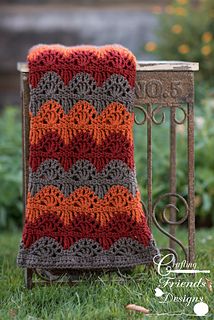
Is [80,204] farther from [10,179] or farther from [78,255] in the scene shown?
[10,179]

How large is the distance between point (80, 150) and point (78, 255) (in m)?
0.41

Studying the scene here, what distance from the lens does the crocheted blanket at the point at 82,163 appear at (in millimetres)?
3121

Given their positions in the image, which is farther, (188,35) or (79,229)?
(188,35)

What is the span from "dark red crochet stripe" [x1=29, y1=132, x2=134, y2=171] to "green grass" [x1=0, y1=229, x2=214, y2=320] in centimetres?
48

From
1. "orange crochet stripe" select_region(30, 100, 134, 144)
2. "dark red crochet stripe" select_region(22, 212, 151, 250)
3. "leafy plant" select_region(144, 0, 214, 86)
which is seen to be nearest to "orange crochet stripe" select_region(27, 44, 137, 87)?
"orange crochet stripe" select_region(30, 100, 134, 144)

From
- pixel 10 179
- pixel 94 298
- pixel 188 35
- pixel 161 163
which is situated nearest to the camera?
pixel 94 298

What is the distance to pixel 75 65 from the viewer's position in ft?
10.2

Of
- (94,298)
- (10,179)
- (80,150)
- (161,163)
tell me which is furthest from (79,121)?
(161,163)

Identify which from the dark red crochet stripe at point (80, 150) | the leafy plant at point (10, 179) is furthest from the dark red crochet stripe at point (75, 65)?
the leafy plant at point (10, 179)

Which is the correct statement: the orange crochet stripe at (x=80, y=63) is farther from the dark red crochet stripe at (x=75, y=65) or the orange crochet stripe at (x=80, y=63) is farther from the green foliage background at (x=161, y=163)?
the green foliage background at (x=161, y=163)

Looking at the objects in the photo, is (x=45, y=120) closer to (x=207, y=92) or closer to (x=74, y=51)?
(x=74, y=51)

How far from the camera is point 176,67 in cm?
325

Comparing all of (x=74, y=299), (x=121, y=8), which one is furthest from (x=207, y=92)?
(x=74, y=299)

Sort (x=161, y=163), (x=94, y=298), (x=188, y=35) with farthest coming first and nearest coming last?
(x=188, y=35) < (x=161, y=163) < (x=94, y=298)
